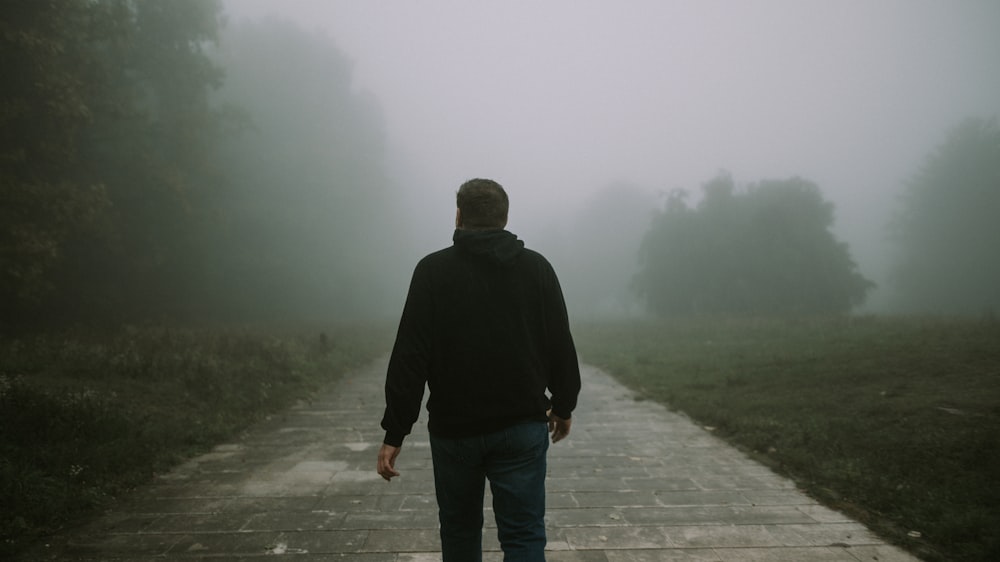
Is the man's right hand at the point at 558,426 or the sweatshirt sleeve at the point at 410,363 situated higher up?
the sweatshirt sleeve at the point at 410,363

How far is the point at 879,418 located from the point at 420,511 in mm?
5616

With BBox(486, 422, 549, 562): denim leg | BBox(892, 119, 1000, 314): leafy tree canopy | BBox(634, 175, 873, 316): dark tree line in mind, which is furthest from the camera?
BBox(892, 119, 1000, 314): leafy tree canopy

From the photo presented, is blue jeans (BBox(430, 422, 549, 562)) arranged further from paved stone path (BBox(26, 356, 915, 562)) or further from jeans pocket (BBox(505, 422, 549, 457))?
paved stone path (BBox(26, 356, 915, 562))

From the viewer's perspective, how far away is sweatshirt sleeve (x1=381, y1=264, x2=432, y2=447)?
2.37 meters

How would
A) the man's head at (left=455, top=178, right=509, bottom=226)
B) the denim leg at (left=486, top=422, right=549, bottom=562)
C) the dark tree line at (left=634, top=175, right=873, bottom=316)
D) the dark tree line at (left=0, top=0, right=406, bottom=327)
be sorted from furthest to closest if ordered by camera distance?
the dark tree line at (left=634, top=175, right=873, bottom=316) → the dark tree line at (left=0, top=0, right=406, bottom=327) → the man's head at (left=455, top=178, right=509, bottom=226) → the denim leg at (left=486, top=422, right=549, bottom=562)

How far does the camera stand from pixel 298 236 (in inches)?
1191

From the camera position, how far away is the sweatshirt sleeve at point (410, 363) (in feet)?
7.76

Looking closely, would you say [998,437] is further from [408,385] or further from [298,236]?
[298,236]

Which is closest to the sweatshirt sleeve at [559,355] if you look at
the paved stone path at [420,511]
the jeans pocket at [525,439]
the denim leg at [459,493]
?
the jeans pocket at [525,439]

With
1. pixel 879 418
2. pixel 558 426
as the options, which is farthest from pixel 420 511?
pixel 879 418

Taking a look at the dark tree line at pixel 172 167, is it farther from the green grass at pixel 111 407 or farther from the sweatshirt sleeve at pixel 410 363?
the sweatshirt sleeve at pixel 410 363

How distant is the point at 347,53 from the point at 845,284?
125 feet

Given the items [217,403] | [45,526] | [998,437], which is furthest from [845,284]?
[45,526]

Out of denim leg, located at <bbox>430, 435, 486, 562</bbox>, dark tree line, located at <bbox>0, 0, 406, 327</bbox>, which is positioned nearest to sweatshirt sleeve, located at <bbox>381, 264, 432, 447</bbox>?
denim leg, located at <bbox>430, 435, 486, 562</bbox>
